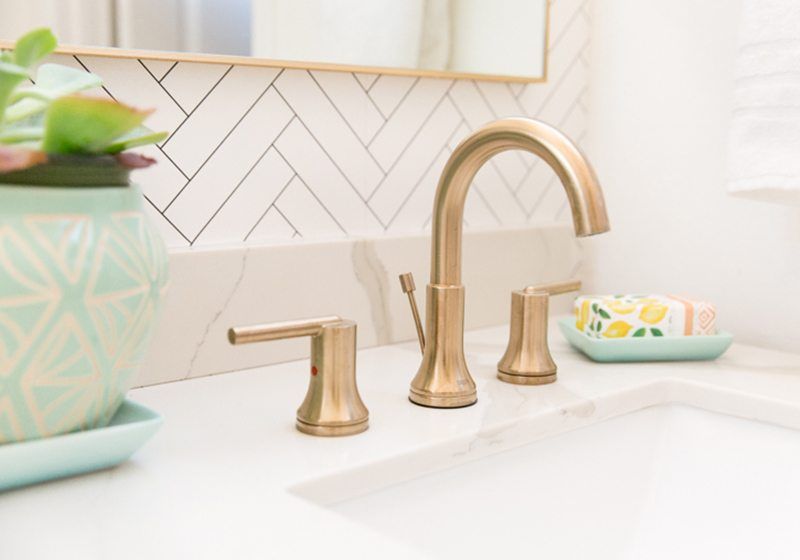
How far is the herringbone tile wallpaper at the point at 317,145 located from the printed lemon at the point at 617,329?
25cm

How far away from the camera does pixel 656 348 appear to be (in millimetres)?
965

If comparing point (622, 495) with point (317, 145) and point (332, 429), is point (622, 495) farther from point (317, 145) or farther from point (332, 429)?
point (317, 145)

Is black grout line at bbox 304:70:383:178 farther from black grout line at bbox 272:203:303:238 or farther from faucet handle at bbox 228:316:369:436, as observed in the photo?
faucet handle at bbox 228:316:369:436

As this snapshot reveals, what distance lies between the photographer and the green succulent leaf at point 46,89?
1.85 ft

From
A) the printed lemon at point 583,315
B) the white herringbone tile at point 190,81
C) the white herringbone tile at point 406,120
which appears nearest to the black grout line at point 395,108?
the white herringbone tile at point 406,120

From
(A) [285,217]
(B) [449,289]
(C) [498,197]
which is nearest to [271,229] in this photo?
(A) [285,217]

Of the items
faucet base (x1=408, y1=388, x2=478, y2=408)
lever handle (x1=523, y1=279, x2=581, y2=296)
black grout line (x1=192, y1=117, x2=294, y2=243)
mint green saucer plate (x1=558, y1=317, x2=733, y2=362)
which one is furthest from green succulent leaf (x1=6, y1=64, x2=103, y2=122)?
mint green saucer plate (x1=558, y1=317, x2=733, y2=362)

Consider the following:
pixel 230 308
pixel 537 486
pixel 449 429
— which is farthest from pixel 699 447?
pixel 230 308

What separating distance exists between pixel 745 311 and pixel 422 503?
0.57 m

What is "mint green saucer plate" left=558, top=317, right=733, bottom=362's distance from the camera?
958 millimetres

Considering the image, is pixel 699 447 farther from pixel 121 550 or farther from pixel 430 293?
pixel 121 550

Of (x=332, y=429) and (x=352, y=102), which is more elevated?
(x=352, y=102)

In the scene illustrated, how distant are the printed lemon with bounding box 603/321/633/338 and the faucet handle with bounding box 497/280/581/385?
0.10m

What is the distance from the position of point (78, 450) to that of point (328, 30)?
0.53m
